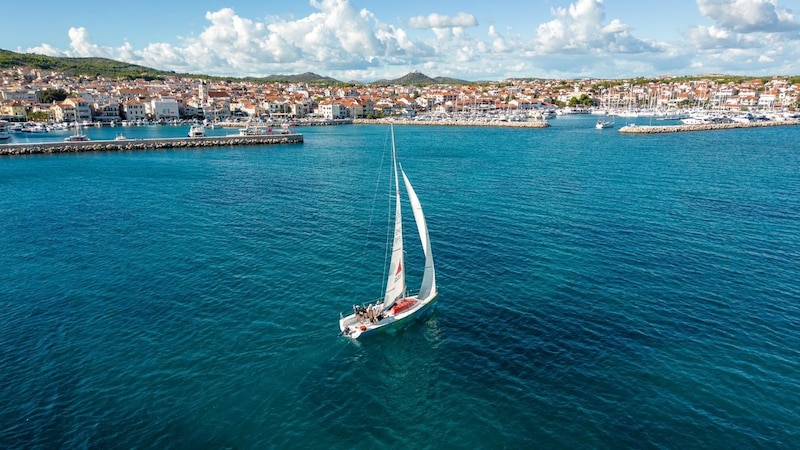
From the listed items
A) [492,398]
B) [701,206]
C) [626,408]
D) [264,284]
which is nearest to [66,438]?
[264,284]

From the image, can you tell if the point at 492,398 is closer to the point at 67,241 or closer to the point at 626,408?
the point at 626,408

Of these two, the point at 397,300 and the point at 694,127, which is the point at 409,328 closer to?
the point at 397,300

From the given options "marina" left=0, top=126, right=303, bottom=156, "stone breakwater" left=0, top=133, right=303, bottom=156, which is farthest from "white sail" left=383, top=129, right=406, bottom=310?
Answer: "stone breakwater" left=0, top=133, right=303, bottom=156

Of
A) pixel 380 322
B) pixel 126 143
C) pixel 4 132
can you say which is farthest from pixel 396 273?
pixel 4 132

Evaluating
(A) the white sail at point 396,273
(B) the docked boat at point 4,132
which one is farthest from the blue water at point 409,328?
(B) the docked boat at point 4,132

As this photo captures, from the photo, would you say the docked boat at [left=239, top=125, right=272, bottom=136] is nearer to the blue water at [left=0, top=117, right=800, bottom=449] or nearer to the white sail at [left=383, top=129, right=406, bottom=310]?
the blue water at [left=0, top=117, right=800, bottom=449]

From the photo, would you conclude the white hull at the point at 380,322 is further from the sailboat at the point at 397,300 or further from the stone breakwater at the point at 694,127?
the stone breakwater at the point at 694,127
